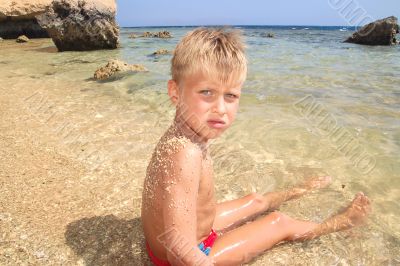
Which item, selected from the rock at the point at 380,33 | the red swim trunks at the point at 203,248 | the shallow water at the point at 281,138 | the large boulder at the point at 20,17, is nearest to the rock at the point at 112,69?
the shallow water at the point at 281,138

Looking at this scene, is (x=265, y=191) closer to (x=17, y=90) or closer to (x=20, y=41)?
(x=17, y=90)

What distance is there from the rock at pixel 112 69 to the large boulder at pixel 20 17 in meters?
13.0

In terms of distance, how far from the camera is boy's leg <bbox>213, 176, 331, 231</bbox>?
248 centimetres

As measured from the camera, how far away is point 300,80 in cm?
734

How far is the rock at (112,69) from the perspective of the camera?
7.15 m

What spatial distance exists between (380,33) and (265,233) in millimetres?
21631

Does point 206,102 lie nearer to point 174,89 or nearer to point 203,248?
point 174,89

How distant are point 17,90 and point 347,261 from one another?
5720 mm

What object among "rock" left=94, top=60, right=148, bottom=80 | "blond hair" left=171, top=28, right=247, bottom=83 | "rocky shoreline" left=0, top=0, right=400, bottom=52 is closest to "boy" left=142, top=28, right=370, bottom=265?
"blond hair" left=171, top=28, right=247, bottom=83

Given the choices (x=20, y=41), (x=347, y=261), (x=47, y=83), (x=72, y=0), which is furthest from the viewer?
(x=20, y=41)

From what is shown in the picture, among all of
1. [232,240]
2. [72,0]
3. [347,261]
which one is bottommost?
[347,261]

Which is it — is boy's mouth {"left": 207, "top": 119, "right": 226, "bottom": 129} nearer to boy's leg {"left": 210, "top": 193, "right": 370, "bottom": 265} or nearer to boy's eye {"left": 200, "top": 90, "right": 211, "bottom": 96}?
boy's eye {"left": 200, "top": 90, "right": 211, "bottom": 96}

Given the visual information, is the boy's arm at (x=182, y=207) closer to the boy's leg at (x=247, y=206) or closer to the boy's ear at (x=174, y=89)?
the boy's ear at (x=174, y=89)

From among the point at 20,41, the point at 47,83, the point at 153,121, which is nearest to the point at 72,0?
the point at 20,41
